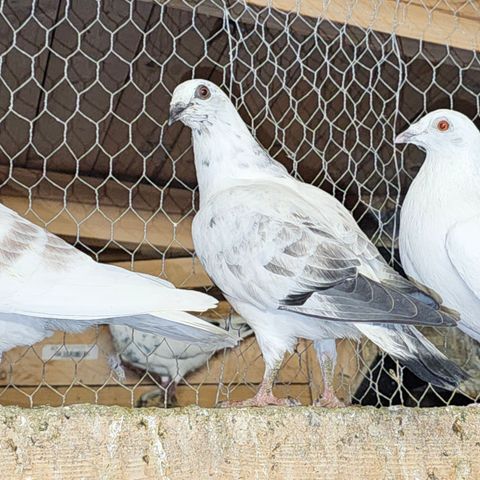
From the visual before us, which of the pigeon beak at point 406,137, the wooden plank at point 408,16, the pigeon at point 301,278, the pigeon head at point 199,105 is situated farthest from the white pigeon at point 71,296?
the wooden plank at point 408,16

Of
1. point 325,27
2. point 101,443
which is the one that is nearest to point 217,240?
point 101,443

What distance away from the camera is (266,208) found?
1063 mm

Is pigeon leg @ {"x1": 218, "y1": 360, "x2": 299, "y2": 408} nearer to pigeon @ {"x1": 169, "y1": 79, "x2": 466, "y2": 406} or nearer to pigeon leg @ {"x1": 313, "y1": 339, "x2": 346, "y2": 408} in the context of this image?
pigeon @ {"x1": 169, "y1": 79, "x2": 466, "y2": 406}

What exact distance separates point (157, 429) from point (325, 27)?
823 millimetres

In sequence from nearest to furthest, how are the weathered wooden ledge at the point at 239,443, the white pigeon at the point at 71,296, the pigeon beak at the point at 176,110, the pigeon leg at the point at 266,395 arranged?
the weathered wooden ledge at the point at 239,443, the white pigeon at the point at 71,296, the pigeon leg at the point at 266,395, the pigeon beak at the point at 176,110

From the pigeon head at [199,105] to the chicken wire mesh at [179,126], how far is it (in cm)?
11

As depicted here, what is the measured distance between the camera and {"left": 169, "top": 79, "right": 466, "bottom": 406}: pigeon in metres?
0.96

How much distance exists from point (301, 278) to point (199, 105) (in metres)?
0.36

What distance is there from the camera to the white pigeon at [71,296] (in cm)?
94

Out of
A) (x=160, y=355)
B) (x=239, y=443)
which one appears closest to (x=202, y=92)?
(x=239, y=443)

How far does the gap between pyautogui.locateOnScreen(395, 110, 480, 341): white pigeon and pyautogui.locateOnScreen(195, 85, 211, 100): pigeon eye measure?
0.98ft

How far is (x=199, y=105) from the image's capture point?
1224 mm

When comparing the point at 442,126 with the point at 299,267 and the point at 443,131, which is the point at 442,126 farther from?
the point at 299,267

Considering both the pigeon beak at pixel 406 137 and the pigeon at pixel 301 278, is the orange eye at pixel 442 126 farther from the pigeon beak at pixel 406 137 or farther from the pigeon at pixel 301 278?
the pigeon at pixel 301 278
